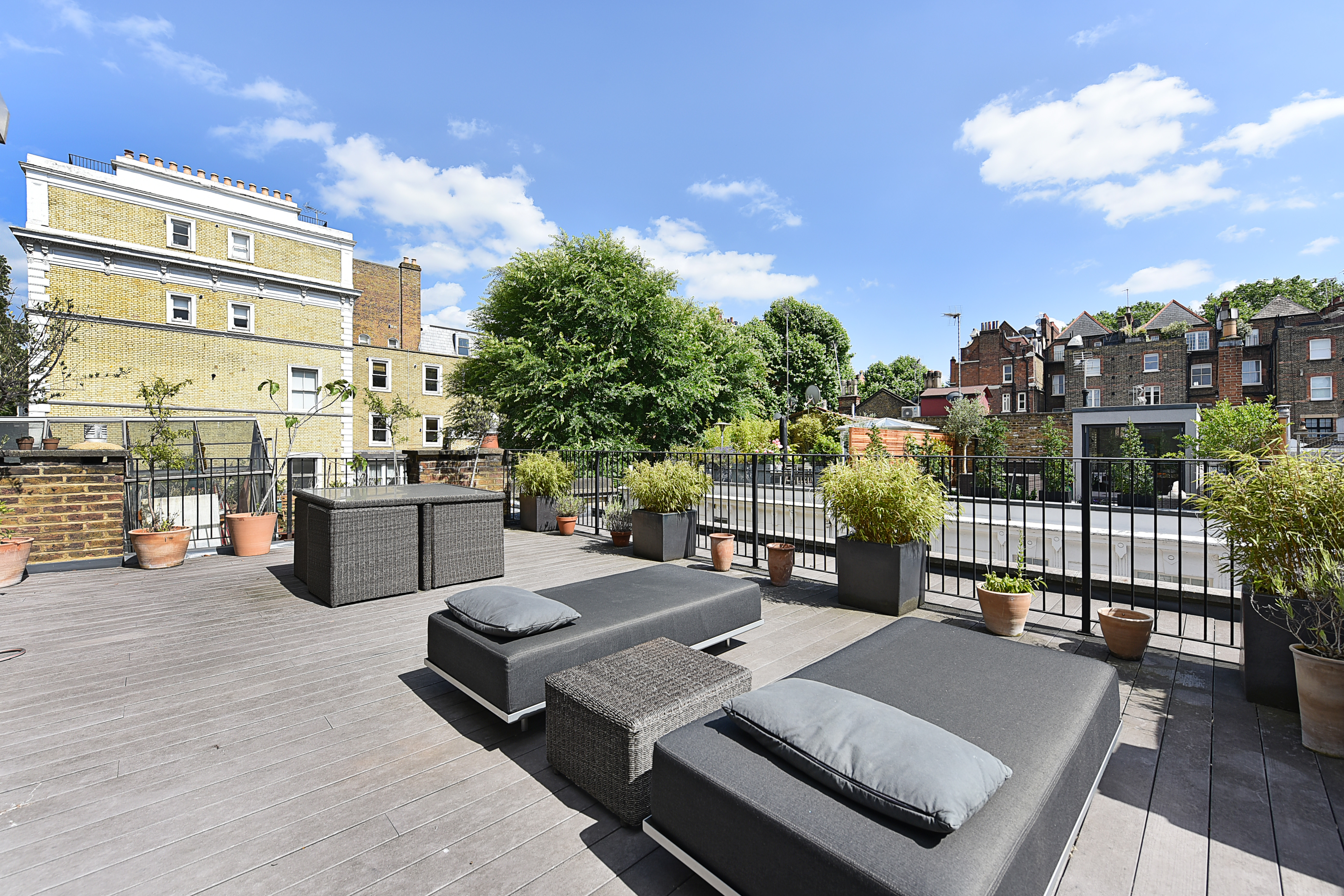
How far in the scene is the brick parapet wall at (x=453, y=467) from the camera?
29.2 ft

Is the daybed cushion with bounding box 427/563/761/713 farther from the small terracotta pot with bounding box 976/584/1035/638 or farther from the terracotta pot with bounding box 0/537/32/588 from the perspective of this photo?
the terracotta pot with bounding box 0/537/32/588

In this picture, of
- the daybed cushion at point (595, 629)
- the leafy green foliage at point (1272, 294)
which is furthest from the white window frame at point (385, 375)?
the leafy green foliage at point (1272, 294)

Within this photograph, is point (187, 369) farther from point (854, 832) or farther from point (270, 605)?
point (854, 832)

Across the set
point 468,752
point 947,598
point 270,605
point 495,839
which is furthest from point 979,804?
point 270,605

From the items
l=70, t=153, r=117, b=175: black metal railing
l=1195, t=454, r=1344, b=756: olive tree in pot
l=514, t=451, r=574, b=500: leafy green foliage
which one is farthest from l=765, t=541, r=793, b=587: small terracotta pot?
l=70, t=153, r=117, b=175: black metal railing

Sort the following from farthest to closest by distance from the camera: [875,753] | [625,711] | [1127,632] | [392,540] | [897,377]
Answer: [897,377], [392,540], [1127,632], [625,711], [875,753]

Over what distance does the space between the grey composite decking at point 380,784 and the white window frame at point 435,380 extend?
26.1 meters

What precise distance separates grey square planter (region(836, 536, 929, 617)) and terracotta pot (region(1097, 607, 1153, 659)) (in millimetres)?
1239

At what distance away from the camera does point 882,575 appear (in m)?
4.35

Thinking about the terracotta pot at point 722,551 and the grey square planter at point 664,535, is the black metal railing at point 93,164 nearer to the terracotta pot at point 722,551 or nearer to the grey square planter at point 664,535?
the grey square planter at point 664,535

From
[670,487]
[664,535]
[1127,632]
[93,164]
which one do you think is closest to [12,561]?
[664,535]

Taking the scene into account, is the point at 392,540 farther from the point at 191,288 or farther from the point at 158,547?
the point at 191,288

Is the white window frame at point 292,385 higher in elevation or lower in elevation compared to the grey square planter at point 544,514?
higher

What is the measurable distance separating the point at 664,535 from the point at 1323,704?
497 cm
